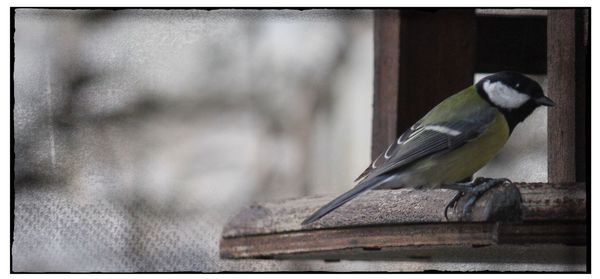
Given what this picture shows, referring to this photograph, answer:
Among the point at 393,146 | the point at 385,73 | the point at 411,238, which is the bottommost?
the point at 411,238

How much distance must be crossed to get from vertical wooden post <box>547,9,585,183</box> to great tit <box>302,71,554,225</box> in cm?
2

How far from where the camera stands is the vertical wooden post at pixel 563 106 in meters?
1.23

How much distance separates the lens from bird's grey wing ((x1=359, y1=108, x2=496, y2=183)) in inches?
46.5

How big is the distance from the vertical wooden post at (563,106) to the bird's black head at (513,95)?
21 millimetres

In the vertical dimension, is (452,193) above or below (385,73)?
below

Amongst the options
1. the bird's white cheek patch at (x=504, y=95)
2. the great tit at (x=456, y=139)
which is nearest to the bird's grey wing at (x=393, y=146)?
the great tit at (x=456, y=139)

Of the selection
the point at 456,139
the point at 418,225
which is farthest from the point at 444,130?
the point at 418,225

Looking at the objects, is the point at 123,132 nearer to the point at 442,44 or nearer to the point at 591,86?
the point at 442,44

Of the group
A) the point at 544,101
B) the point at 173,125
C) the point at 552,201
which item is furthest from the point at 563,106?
the point at 173,125

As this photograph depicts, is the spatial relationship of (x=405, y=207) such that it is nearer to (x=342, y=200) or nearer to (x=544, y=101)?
(x=342, y=200)

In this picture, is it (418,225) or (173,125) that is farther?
(173,125)

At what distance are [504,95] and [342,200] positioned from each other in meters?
0.27

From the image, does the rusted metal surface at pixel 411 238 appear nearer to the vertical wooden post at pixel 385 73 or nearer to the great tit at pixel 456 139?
the great tit at pixel 456 139

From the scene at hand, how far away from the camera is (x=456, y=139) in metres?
1.18
